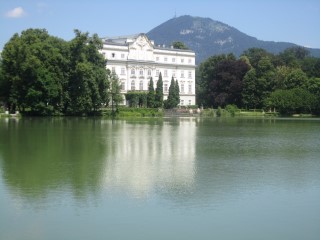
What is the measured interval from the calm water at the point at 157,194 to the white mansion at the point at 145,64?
5891cm

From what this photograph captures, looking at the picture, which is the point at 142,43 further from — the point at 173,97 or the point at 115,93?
the point at 115,93

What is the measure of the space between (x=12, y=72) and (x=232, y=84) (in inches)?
1421

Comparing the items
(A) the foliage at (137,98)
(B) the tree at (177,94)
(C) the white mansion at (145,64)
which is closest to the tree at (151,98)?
(A) the foliage at (137,98)

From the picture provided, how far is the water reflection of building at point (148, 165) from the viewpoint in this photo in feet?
43.4

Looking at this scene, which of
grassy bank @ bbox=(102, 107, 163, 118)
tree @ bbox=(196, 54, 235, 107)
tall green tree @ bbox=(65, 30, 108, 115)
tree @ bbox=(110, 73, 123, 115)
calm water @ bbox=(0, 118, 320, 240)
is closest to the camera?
calm water @ bbox=(0, 118, 320, 240)

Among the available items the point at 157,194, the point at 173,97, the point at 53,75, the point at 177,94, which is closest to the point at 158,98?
the point at 173,97

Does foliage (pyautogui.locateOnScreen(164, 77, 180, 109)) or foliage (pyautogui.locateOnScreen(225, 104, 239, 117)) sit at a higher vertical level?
foliage (pyautogui.locateOnScreen(164, 77, 180, 109))

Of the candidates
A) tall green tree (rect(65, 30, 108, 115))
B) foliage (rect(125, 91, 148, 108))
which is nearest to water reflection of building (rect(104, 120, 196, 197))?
tall green tree (rect(65, 30, 108, 115))

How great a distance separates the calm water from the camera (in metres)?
9.27

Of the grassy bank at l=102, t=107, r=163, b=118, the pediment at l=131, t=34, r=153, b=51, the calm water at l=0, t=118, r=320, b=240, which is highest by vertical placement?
the pediment at l=131, t=34, r=153, b=51

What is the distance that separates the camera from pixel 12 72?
2240 inches

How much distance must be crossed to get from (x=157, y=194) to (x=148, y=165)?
4.65 meters

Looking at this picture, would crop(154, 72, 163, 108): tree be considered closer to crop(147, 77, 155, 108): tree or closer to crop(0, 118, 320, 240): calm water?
crop(147, 77, 155, 108): tree

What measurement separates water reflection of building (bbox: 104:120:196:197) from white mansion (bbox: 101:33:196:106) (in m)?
54.9
